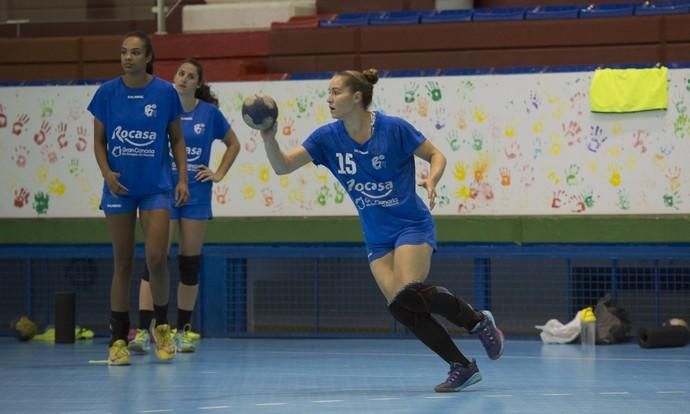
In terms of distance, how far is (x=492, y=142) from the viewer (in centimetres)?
1127

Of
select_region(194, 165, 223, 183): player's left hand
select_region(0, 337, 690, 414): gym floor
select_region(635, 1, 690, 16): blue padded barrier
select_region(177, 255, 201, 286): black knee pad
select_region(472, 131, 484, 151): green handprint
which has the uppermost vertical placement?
select_region(635, 1, 690, 16): blue padded barrier

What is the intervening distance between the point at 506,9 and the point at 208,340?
3.93m

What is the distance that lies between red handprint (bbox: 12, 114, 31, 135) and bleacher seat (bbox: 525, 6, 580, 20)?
4401 mm

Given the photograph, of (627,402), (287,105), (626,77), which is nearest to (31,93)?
(287,105)

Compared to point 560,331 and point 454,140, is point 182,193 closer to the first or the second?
point 454,140

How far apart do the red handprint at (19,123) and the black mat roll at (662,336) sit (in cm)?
553

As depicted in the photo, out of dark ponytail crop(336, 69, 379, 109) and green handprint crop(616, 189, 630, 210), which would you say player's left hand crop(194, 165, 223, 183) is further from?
green handprint crop(616, 189, 630, 210)

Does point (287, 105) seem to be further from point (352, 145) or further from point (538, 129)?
point (352, 145)

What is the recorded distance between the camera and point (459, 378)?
7344 mm

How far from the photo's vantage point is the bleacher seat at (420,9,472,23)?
40.6ft

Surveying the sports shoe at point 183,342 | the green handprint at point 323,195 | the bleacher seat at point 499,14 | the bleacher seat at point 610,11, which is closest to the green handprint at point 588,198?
the bleacher seat at point 610,11

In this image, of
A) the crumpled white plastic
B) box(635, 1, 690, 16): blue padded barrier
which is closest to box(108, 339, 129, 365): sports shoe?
the crumpled white plastic

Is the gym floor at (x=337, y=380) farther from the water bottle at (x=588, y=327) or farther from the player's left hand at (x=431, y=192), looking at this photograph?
the player's left hand at (x=431, y=192)

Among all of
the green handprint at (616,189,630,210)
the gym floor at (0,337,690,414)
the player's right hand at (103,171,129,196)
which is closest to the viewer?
the gym floor at (0,337,690,414)
